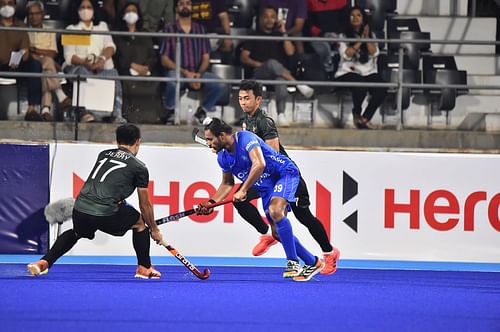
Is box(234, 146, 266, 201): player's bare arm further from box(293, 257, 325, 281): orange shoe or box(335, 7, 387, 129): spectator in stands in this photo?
box(335, 7, 387, 129): spectator in stands

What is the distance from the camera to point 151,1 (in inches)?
567

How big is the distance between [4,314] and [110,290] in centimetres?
176

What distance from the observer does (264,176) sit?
978 centimetres

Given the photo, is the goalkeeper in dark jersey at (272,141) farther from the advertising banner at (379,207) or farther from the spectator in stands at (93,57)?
the spectator in stands at (93,57)

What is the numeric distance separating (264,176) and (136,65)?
440 centimetres

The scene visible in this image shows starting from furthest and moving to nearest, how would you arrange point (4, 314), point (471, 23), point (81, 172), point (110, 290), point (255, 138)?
point (471, 23) < point (81, 172) < point (255, 138) < point (110, 290) < point (4, 314)

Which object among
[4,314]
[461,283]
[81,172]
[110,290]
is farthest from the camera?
[81,172]

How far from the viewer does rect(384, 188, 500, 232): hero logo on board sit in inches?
491

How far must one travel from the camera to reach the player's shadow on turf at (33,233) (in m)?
12.3

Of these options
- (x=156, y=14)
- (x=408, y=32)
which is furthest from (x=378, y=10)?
(x=156, y=14)

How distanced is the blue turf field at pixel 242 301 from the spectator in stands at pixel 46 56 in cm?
289

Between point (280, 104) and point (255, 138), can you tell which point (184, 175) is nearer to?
point (280, 104)

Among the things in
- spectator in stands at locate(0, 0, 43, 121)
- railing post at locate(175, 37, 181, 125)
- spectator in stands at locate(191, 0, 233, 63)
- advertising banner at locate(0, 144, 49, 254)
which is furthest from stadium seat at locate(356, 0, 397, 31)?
advertising banner at locate(0, 144, 49, 254)

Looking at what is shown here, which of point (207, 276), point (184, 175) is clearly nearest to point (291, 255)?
point (207, 276)
